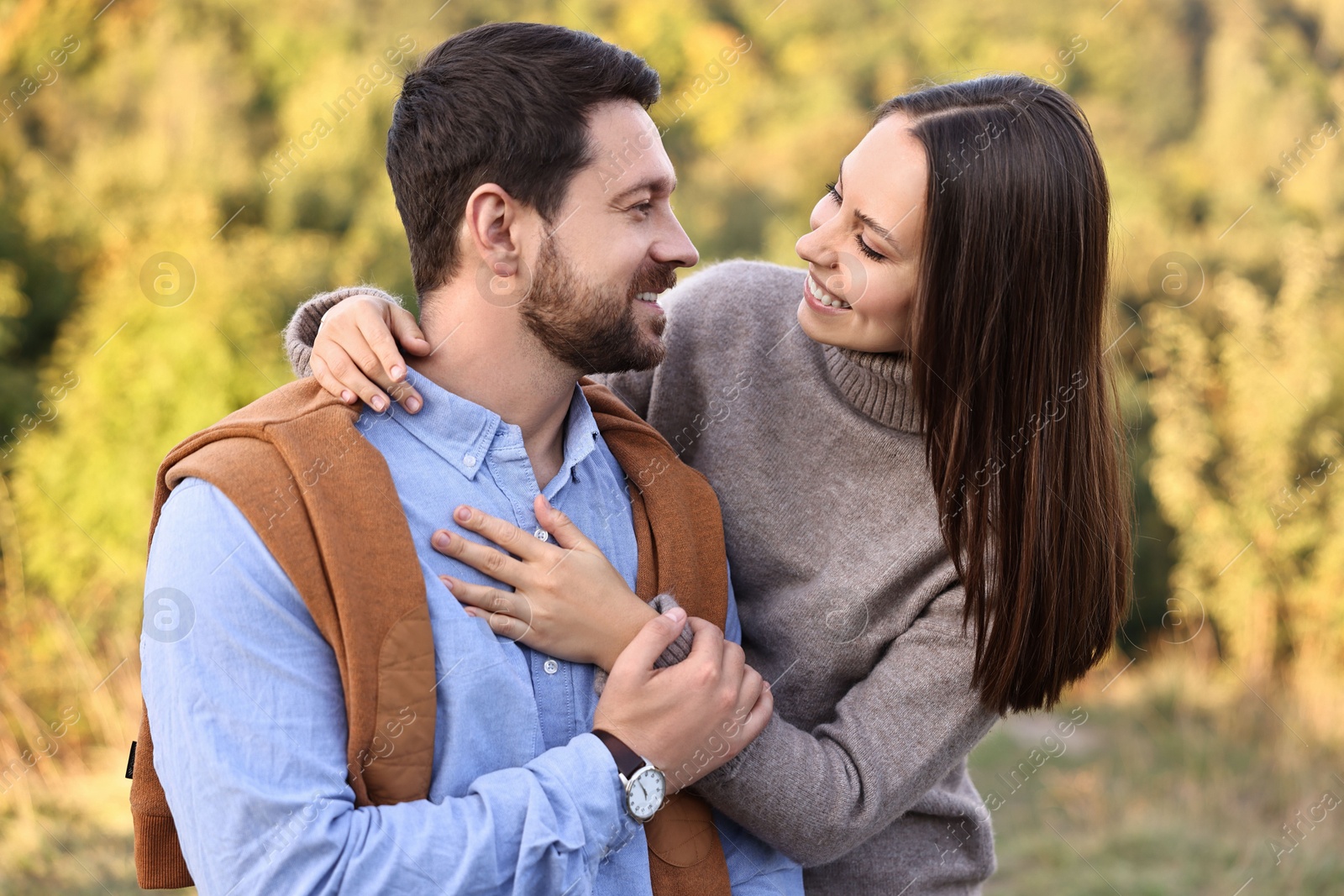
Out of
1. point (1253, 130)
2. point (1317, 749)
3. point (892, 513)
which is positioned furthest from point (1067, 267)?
point (1253, 130)

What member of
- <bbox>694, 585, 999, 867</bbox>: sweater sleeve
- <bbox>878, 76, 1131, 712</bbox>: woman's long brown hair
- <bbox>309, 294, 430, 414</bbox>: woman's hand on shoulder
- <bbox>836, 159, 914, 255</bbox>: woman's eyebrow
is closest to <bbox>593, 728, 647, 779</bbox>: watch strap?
<bbox>694, 585, 999, 867</bbox>: sweater sleeve

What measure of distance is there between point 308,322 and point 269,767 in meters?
1.08

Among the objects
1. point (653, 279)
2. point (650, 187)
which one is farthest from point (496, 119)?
point (653, 279)

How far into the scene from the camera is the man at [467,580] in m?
1.62

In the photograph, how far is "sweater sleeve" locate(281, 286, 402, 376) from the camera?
2.26 metres

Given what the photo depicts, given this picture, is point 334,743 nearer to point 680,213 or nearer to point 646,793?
point 646,793

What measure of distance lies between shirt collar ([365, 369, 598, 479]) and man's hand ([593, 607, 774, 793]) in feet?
1.44

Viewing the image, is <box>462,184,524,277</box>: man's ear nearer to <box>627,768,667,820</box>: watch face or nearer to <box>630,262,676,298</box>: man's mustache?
<box>630,262,676,298</box>: man's mustache

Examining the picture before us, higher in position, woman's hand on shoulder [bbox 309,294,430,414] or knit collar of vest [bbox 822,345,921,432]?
woman's hand on shoulder [bbox 309,294,430,414]

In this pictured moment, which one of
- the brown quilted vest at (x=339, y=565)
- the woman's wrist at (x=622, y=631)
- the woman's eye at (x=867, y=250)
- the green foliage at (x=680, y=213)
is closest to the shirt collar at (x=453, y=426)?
the brown quilted vest at (x=339, y=565)

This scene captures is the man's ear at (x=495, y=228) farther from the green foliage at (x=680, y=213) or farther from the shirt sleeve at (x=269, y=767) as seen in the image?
the green foliage at (x=680, y=213)

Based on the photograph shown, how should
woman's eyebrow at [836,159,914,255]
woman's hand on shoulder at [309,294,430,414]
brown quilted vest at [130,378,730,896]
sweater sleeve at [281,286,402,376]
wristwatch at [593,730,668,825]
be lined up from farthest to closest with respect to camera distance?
woman's eyebrow at [836,159,914,255] < sweater sleeve at [281,286,402,376] < woman's hand on shoulder at [309,294,430,414] < wristwatch at [593,730,668,825] < brown quilted vest at [130,378,730,896]

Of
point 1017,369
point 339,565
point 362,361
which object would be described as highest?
point 362,361

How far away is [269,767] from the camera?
5.26 feet
